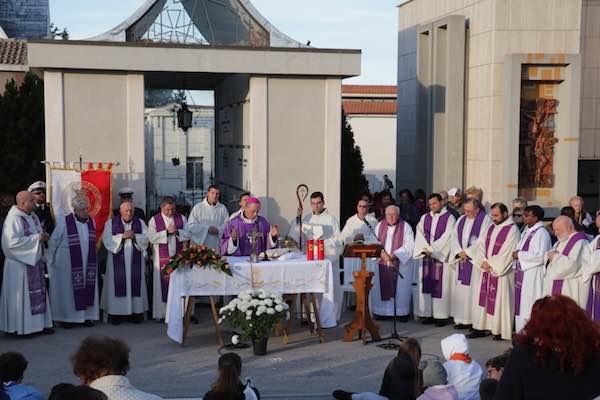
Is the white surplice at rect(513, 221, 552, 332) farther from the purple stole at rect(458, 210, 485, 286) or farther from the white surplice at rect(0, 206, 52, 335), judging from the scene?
the white surplice at rect(0, 206, 52, 335)

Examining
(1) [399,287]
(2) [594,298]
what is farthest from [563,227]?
(1) [399,287]

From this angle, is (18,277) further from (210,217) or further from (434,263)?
(434,263)

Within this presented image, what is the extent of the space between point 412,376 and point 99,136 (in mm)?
7787

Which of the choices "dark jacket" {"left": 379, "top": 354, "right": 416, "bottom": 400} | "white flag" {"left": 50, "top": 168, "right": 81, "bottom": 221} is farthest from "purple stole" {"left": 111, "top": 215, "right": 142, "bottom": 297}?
"dark jacket" {"left": 379, "top": 354, "right": 416, "bottom": 400}

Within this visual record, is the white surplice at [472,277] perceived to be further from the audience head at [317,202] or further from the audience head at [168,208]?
the audience head at [168,208]

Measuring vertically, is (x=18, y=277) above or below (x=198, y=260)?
below

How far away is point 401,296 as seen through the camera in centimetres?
1257

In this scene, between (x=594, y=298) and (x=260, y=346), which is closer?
(x=260, y=346)

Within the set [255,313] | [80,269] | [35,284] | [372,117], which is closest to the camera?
[255,313]

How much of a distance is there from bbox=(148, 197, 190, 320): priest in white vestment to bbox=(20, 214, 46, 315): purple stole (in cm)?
158

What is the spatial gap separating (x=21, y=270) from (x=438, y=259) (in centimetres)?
558

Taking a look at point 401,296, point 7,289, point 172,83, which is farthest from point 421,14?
point 7,289

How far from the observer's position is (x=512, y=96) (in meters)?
14.9

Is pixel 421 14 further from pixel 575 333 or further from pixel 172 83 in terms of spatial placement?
pixel 575 333
